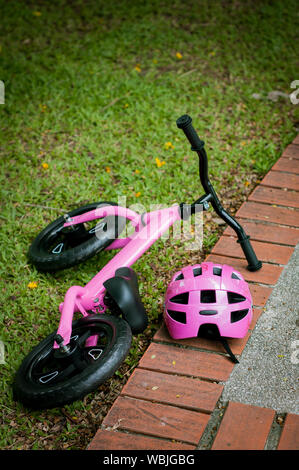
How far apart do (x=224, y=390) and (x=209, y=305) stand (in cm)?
44

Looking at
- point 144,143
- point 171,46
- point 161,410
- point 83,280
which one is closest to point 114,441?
point 161,410

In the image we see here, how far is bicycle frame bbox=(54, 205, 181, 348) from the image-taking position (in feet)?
8.92

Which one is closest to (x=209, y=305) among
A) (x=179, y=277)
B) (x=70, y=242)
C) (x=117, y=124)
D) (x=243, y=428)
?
(x=179, y=277)

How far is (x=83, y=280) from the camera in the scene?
337 centimetres

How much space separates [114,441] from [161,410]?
0.28 m

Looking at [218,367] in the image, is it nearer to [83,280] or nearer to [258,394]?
[258,394]

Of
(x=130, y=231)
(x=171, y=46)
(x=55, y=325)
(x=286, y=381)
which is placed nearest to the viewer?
(x=286, y=381)

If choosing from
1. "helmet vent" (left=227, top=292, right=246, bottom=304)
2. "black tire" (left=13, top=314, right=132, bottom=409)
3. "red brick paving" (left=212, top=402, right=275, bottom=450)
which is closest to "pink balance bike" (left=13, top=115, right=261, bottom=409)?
"black tire" (left=13, top=314, right=132, bottom=409)

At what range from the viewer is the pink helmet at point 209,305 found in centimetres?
263

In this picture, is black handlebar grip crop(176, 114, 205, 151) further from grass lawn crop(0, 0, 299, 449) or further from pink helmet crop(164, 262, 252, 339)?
grass lawn crop(0, 0, 299, 449)

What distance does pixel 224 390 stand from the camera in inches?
99.7

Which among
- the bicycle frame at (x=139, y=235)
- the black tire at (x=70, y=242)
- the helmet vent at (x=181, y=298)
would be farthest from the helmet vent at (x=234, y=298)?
the black tire at (x=70, y=242)

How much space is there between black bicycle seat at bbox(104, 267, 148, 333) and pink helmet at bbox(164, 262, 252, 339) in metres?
0.15

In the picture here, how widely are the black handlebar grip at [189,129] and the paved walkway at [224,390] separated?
930 mm
